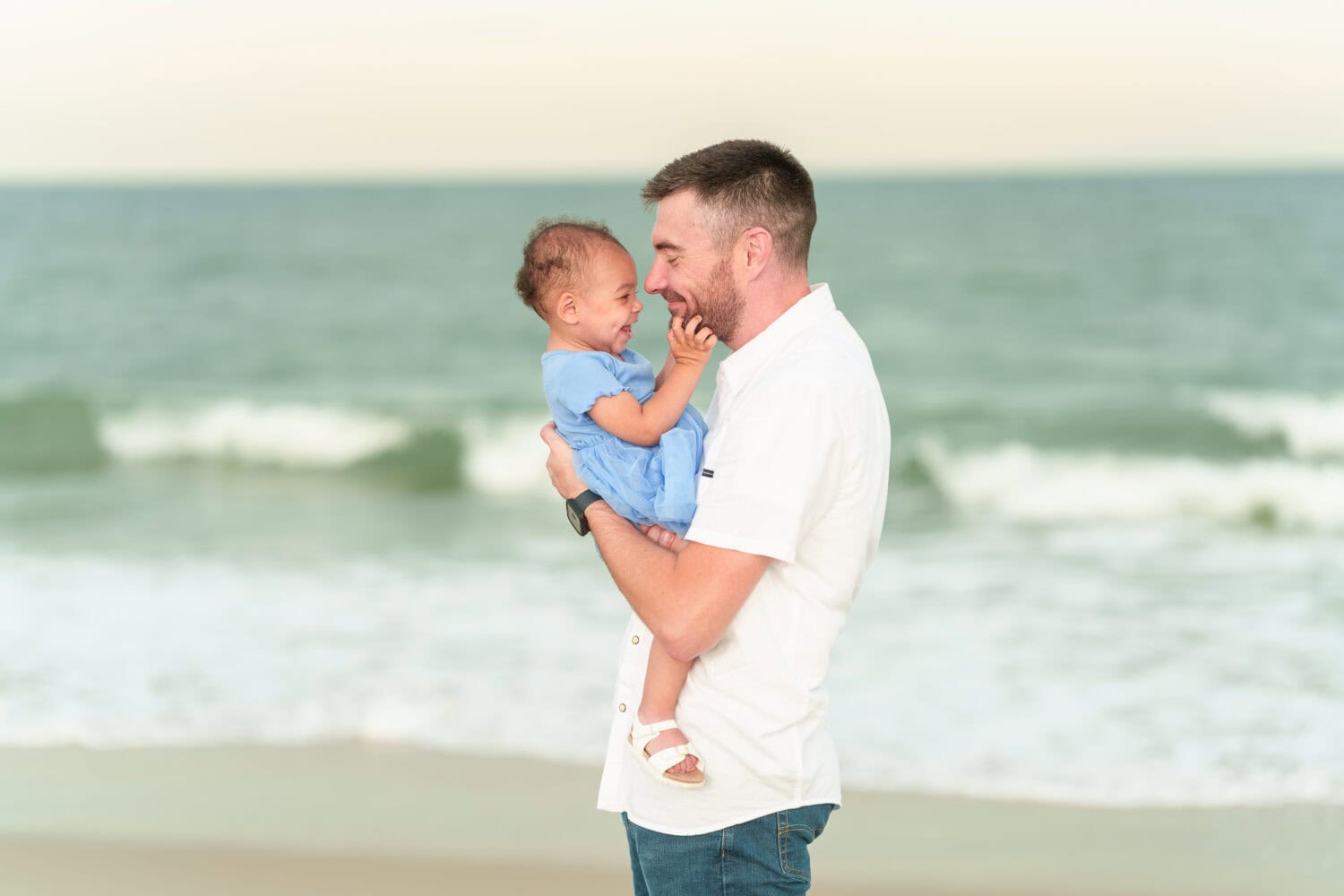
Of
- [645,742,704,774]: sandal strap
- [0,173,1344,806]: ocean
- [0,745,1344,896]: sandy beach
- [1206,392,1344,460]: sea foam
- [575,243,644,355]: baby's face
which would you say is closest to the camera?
[645,742,704,774]: sandal strap

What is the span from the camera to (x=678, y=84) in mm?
21031

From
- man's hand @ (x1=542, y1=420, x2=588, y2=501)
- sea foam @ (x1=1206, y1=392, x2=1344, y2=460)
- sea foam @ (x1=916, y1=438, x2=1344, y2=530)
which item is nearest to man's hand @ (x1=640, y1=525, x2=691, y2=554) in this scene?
man's hand @ (x1=542, y1=420, x2=588, y2=501)

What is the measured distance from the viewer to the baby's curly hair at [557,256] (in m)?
2.51

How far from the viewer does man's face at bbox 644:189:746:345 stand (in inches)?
81.7

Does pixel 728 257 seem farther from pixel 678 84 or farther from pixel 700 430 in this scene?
pixel 678 84

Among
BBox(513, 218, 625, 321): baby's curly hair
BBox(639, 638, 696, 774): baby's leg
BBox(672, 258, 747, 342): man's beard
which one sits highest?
BBox(513, 218, 625, 321): baby's curly hair

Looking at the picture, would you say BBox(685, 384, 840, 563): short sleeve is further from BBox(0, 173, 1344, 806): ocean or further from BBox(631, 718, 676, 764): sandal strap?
BBox(0, 173, 1344, 806): ocean

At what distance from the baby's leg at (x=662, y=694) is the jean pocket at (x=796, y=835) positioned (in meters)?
0.17

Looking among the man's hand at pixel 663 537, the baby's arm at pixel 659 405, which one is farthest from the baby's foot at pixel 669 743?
the baby's arm at pixel 659 405

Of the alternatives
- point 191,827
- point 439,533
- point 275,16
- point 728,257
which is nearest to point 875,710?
point 191,827

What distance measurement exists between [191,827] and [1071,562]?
5417 mm

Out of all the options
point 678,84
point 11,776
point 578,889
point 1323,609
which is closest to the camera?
point 578,889

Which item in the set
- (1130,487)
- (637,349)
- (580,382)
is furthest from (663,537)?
(637,349)

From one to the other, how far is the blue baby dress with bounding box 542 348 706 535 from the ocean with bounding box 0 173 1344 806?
5.20 ft
